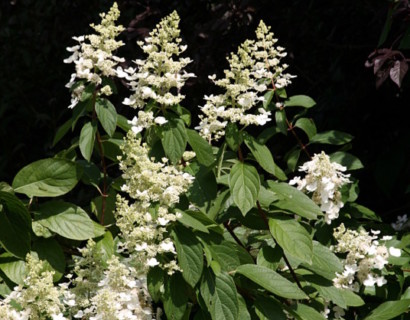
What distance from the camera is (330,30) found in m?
3.97

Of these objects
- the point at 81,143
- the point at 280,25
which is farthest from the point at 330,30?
the point at 81,143

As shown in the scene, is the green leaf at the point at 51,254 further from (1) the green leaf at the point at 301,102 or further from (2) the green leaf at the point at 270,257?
(1) the green leaf at the point at 301,102

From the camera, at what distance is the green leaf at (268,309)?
202 cm

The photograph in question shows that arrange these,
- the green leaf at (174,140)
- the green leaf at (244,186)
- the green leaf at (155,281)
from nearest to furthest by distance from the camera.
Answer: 1. the green leaf at (155,281)
2. the green leaf at (244,186)
3. the green leaf at (174,140)

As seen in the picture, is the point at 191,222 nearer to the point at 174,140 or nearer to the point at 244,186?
the point at 244,186

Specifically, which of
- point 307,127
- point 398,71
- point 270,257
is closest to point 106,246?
point 270,257


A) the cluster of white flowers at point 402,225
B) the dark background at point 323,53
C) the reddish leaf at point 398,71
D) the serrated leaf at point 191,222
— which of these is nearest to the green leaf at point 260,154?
the serrated leaf at point 191,222

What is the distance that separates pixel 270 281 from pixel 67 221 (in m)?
0.64

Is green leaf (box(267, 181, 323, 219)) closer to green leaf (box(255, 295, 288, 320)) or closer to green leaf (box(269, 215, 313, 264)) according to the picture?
green leaf (box(269, 215, 313, 264))

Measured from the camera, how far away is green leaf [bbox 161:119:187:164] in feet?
6.86

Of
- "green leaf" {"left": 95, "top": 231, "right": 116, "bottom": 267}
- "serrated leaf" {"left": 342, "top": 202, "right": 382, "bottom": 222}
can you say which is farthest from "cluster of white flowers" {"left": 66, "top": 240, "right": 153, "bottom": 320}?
"serrated leaf" {"left": 342, "top": 202, "right": 382, "bottom": 222}

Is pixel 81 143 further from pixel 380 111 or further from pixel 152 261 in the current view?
pixel 380 111

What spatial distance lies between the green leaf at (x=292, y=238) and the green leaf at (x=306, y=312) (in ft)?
0.58

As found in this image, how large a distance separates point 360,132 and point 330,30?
0.66 meters
